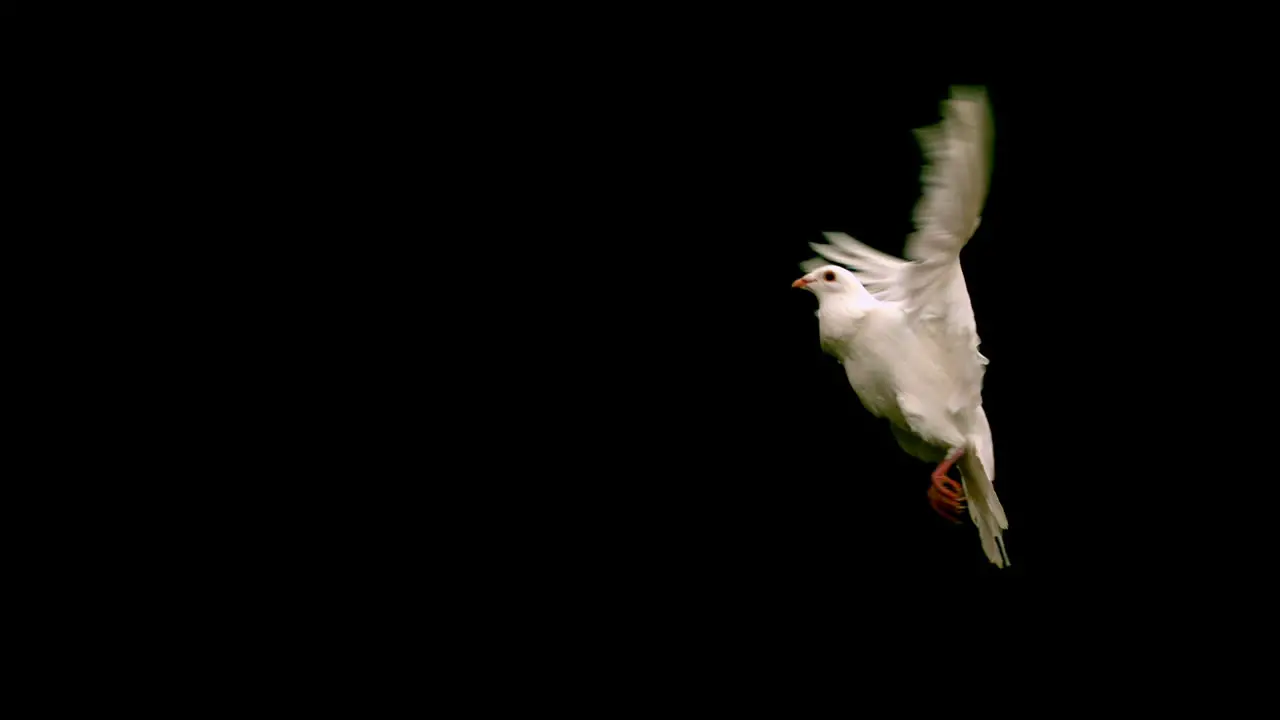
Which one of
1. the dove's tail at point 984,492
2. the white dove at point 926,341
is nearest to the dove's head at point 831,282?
the white dove at point 926,341

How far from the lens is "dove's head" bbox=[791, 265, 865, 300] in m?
3.24

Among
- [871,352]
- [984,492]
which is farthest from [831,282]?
[984,492]

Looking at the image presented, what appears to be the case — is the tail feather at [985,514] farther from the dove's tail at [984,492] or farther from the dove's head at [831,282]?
the dove's head at [831,282]

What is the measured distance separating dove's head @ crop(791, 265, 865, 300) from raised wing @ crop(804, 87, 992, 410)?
11 cm

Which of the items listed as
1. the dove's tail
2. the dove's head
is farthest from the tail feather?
the dove's head

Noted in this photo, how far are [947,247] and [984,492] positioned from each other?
34.5 inches

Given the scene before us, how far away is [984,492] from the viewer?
3.28 m

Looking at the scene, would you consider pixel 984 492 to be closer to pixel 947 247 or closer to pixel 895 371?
pixel 895 371

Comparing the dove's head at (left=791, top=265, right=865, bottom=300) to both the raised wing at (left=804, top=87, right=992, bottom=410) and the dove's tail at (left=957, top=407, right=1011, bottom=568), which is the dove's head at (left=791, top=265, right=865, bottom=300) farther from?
the dove's tail at (left=957, top=407, right=1011, bottom=568)

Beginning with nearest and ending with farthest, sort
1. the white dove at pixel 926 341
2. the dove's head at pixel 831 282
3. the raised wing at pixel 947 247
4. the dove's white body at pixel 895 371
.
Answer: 1. the raised wing at pixel 947 247
2. the white dove at pixel 926 341
3. the dove's white body at pixel 895 371
4. the dove's head at pixel 831 282

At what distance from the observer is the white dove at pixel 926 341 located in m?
2.78

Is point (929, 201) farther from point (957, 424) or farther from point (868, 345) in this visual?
point (957, 424)

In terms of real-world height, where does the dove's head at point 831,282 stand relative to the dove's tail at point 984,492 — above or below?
above

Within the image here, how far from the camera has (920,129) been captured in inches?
102
